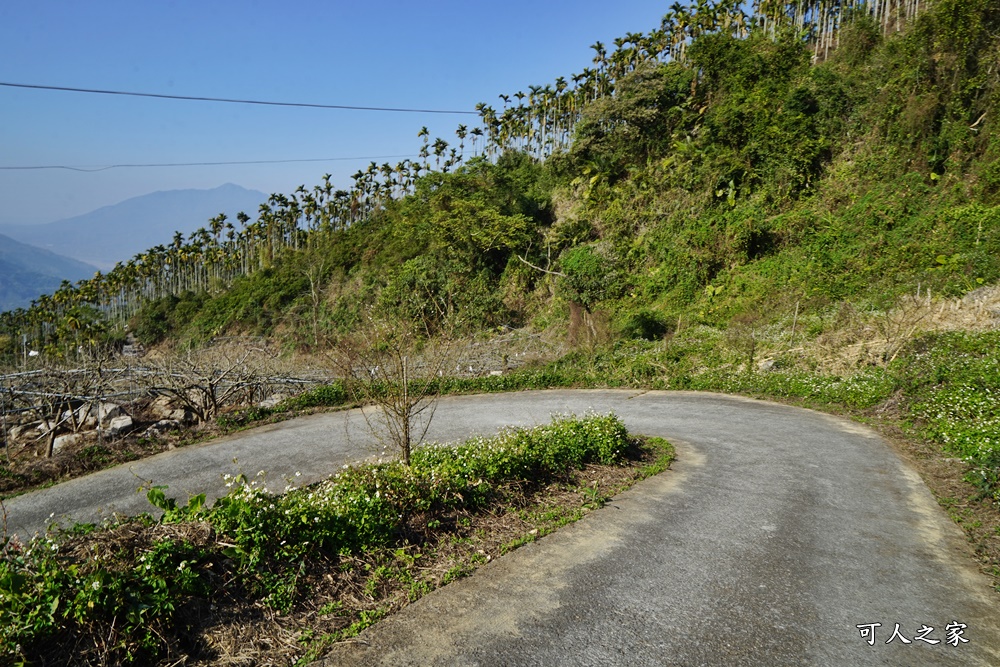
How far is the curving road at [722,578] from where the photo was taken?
4086mm

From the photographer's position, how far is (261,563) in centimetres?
457

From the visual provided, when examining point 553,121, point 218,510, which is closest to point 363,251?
point 553,121

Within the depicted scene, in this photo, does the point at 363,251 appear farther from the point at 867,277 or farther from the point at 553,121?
the point at 867,277

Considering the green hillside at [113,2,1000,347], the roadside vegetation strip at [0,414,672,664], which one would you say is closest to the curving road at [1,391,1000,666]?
the roadside vegetation strip at [0,414,672,664]

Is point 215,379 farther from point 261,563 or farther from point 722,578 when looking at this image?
point 722,578

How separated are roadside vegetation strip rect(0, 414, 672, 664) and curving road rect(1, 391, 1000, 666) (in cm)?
41

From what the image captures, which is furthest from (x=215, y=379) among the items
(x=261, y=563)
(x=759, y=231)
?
(x=759, y=231)

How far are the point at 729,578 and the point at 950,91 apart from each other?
75.6 ft

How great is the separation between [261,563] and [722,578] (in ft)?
12.5

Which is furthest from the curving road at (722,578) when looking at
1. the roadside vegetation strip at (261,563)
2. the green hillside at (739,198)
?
the green hillside at (739,198)

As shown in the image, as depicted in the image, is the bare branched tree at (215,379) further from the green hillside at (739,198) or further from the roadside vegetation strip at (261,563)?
the roadside vegetation strip at (261,563)

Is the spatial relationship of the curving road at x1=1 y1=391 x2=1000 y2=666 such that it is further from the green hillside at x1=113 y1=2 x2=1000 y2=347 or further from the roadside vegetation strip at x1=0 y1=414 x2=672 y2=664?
the green hillside at x1=113 y1=2 x2=1000 y2=347

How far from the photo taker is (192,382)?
13.6 meters

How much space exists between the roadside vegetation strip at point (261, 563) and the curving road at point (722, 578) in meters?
0.41
